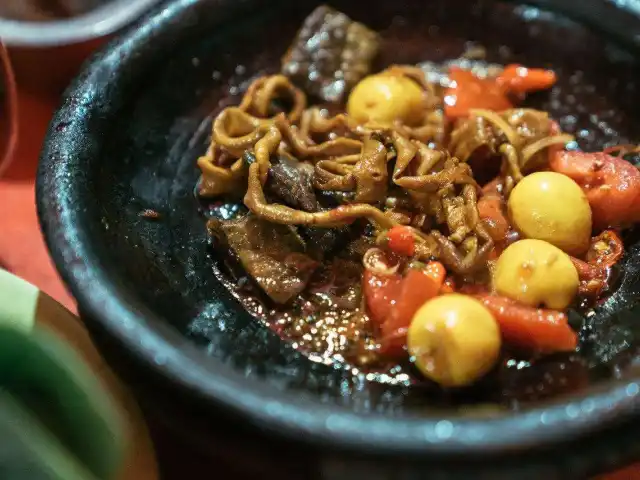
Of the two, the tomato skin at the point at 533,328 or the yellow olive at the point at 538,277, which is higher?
the yellow olive at the point at 538,277

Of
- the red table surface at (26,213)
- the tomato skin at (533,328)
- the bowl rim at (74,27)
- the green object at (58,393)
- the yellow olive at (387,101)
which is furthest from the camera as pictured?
the bowl rim at (74,27)

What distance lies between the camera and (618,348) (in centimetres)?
193

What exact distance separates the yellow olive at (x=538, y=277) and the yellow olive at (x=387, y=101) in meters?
0.81

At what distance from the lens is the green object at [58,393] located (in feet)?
5.88

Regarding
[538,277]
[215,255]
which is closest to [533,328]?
[538,277]

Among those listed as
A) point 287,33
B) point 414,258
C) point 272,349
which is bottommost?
point 272,349

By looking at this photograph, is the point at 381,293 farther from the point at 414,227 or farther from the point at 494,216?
the point at 494,216

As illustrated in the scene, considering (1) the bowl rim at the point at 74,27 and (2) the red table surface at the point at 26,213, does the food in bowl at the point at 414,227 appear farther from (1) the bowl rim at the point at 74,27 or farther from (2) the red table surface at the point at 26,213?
(1) the bowl rim at the point at 74,27

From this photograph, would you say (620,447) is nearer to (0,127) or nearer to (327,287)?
(327,287)

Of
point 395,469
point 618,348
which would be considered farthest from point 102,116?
point 618,348

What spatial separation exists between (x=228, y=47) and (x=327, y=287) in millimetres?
1241

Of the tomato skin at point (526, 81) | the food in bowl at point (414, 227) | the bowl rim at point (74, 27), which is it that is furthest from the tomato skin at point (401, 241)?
the bowl rim at point (74, 27)

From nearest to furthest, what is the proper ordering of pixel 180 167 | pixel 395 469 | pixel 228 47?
pixel 395 469 < pixel 180 167 < pixel 228 47

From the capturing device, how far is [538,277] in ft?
6.43
